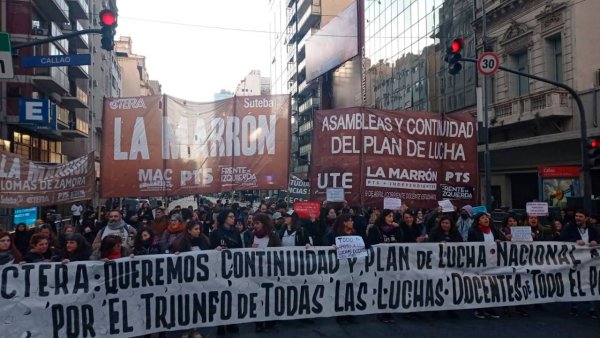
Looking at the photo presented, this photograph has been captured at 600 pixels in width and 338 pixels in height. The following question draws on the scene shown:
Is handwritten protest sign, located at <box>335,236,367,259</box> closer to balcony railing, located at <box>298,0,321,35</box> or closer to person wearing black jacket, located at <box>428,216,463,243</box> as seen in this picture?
person wearing black jacket, located at <box>428,216,463,243</box>

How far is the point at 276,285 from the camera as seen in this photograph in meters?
6.64

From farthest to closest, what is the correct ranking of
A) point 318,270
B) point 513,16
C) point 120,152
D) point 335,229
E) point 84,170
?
point 513,16 → point 84,170 → point 120,152 → point 335,229 → point 318,270

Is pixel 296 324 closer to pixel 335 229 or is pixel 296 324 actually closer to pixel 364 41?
pixel 335 229

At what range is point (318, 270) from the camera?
681 cm

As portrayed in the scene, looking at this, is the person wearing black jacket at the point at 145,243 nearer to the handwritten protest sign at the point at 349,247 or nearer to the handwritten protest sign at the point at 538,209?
the handwritten protest sign at the point at 349,247

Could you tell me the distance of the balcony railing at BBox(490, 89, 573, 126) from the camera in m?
20.8

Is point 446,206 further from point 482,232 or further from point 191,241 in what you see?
point 191,241

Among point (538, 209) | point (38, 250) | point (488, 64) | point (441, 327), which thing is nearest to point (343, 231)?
point (441, 327)

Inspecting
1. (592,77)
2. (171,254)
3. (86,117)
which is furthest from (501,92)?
(86,117)

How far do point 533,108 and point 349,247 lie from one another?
59.8 feet

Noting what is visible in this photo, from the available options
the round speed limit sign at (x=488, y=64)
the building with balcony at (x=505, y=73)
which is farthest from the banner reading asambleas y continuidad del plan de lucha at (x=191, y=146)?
the building with balcony at (x=505, y=73)

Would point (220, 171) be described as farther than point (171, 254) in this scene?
Yes

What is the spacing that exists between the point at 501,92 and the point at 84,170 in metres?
20.8

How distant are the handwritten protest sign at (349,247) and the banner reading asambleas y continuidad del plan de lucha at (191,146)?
2317mm
